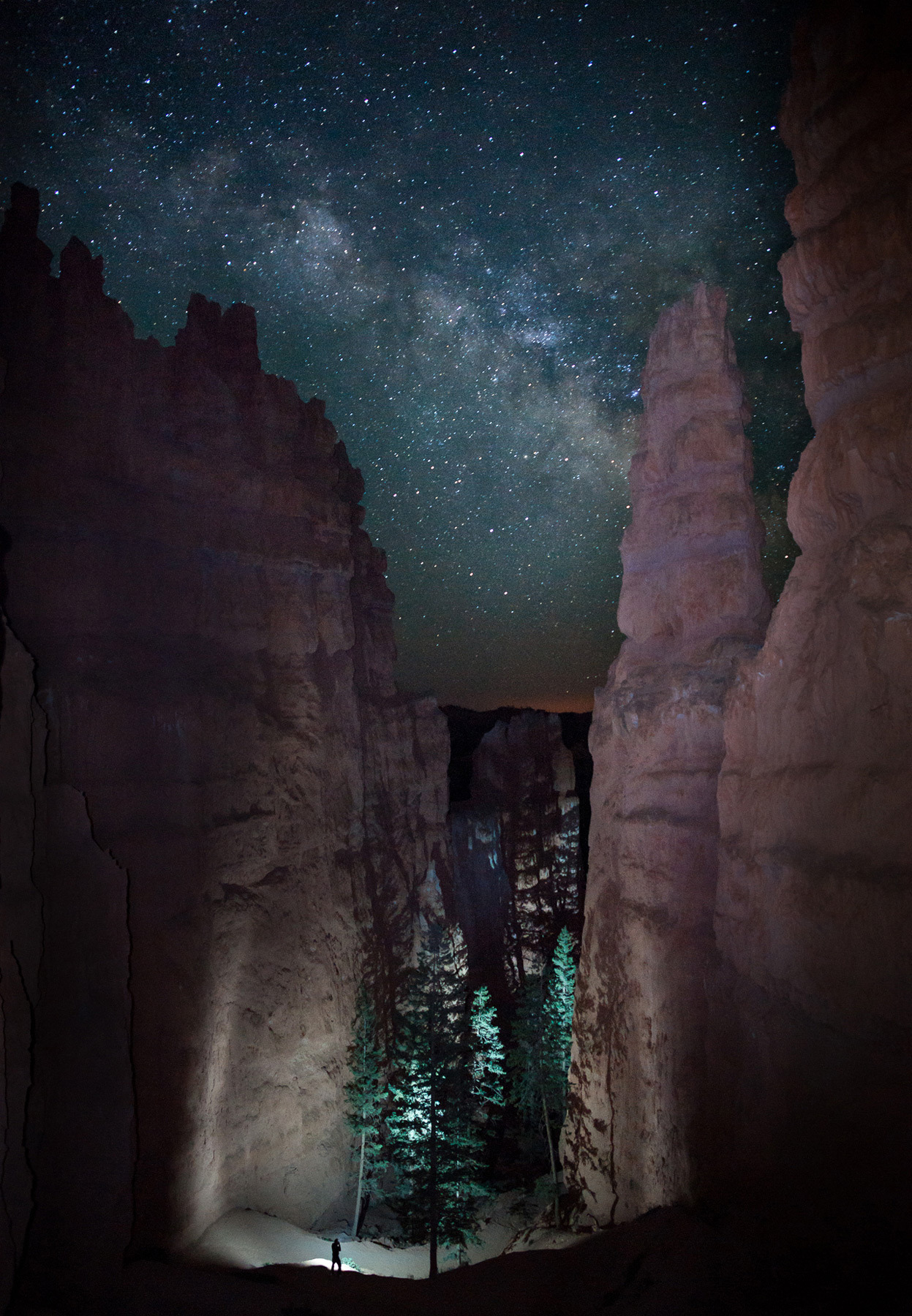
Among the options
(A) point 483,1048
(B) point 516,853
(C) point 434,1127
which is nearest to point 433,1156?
(C) point 434,1127

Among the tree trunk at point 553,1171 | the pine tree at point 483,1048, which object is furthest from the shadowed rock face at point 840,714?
the pine tree at point 483,1048

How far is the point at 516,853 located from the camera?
35844 mm

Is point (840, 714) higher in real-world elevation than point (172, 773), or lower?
lower

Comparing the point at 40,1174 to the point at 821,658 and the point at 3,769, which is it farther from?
the point at 821,658

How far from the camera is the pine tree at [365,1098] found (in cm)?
1759

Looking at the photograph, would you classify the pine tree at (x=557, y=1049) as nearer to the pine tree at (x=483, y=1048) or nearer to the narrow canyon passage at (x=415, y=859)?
the narrow canyon passage at (x=415, y=859)

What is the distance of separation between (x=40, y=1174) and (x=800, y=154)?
1791cm

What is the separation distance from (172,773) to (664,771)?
36.4 ft

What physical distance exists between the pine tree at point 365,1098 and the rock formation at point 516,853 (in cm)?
1212

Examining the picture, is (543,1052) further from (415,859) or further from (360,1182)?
(415,859)

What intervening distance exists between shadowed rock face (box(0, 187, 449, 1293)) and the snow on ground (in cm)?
48

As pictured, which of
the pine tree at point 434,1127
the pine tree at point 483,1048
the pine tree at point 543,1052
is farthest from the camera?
the pine tree at point 543,1052

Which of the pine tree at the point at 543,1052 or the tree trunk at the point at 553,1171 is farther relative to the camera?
the pine tree at the point at 543,1052

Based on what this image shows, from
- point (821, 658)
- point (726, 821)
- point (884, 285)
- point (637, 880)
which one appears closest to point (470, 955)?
point (637, 880)
